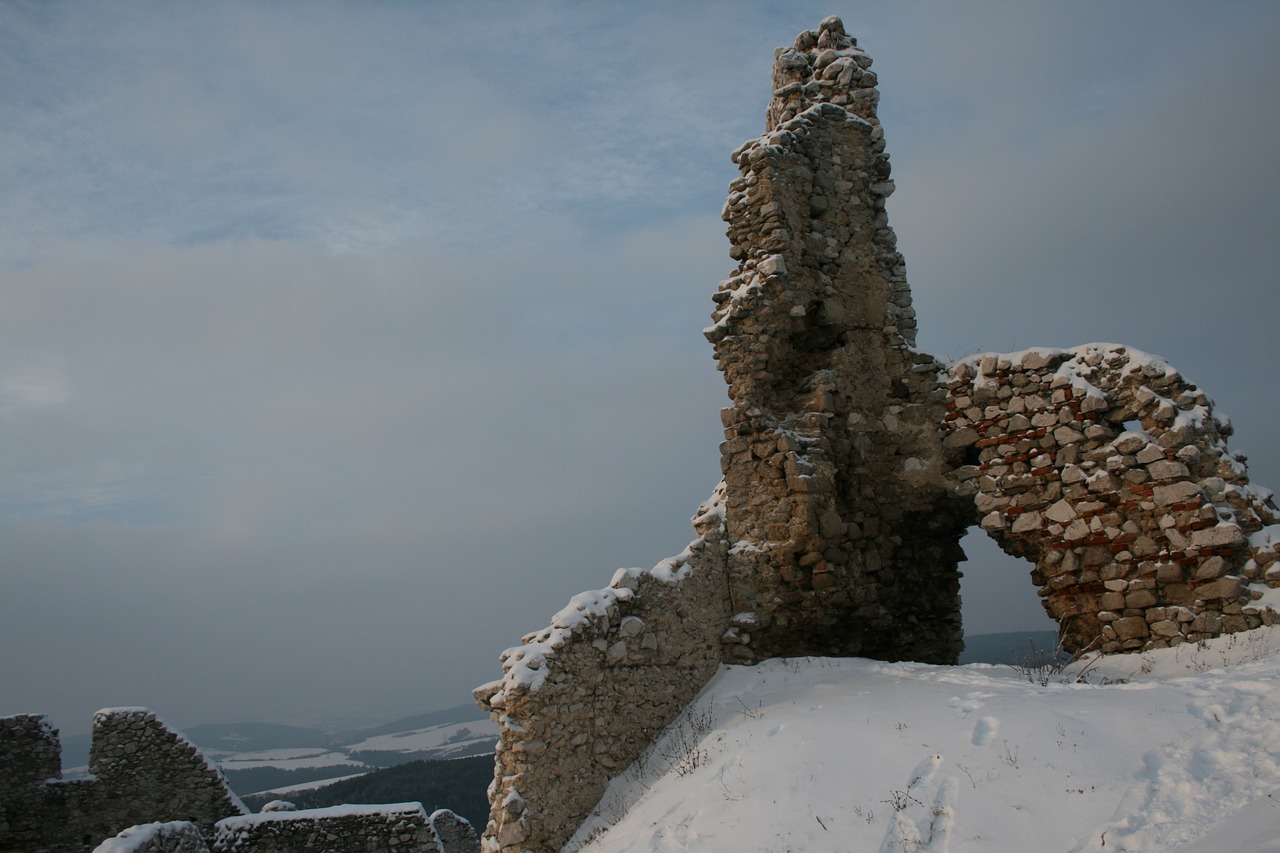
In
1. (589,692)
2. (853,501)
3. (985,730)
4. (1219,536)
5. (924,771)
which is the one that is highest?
(853,501)

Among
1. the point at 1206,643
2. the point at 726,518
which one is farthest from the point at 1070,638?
the point at 726,518

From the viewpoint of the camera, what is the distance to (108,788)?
14367mm

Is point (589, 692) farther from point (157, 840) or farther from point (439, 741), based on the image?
point (439, 741)

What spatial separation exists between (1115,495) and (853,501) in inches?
102

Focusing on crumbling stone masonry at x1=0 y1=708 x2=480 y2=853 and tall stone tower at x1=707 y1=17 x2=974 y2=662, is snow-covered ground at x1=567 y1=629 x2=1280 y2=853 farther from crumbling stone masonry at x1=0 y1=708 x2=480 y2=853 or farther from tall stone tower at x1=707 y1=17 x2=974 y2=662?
crumbling stone masonry at x1=0 y1=708 x2=480 y2=853

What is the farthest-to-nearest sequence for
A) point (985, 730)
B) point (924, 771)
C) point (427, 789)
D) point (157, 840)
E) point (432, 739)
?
1. point (432, 739)
2. point (427, 789)
3. point (157, 840)
4. point (985, 730)
5. point (924, 771)

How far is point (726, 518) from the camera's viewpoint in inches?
368

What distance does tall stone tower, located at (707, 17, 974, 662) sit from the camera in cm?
893

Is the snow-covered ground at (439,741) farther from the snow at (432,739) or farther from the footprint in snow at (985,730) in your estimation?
the footprint in snow at (985,730)

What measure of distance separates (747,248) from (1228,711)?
250 inches

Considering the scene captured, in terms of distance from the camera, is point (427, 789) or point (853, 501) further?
point (427, 789)

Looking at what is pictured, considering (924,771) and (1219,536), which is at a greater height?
(1219,536)

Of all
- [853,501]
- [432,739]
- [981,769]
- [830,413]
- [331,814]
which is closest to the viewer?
[981,769]

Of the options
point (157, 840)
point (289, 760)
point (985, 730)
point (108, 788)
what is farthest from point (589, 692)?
point (289, 760)
